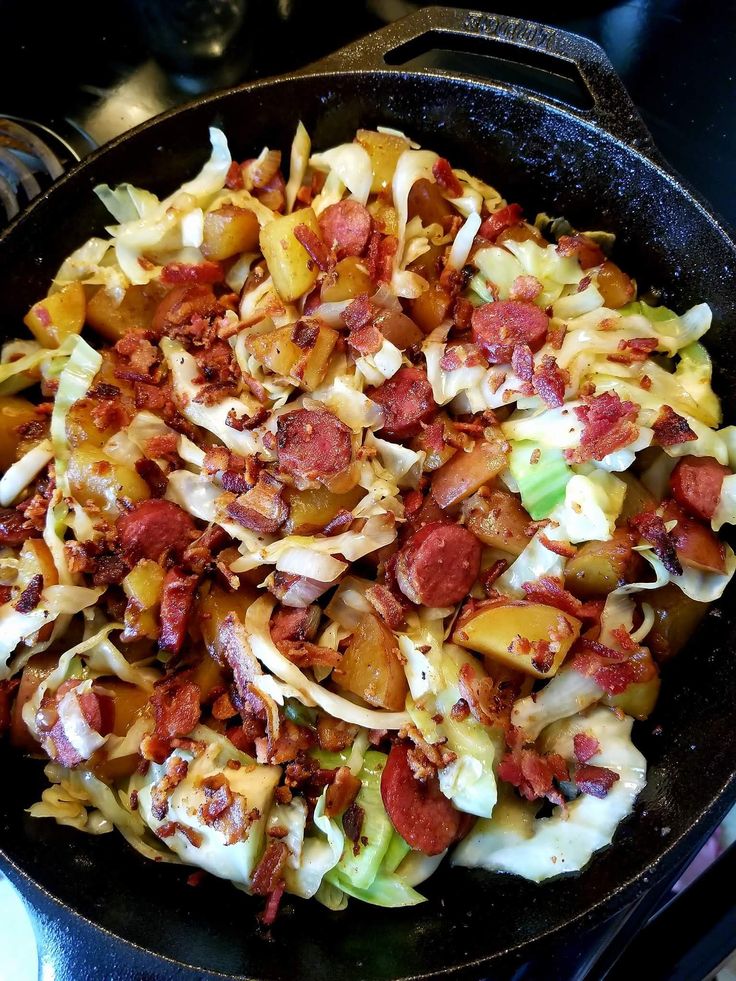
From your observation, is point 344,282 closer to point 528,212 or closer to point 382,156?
point 382,156

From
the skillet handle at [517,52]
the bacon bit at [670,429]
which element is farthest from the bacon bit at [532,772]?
the skillet handle at [517,52]

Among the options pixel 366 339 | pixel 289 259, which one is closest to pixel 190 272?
pixel 289 259

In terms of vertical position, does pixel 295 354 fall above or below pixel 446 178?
below

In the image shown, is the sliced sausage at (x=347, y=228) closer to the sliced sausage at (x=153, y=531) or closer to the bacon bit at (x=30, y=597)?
the sliced sausage at (x=153, y=531)

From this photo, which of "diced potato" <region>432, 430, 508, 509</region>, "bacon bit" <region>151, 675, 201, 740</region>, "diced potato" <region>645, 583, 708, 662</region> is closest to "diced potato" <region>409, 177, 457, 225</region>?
"diced potato" <region>432, 430, 508, 509</region>

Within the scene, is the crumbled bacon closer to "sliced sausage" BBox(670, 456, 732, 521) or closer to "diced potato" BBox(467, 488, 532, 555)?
"diced potato" BBox(467, 488, 532, 555)
